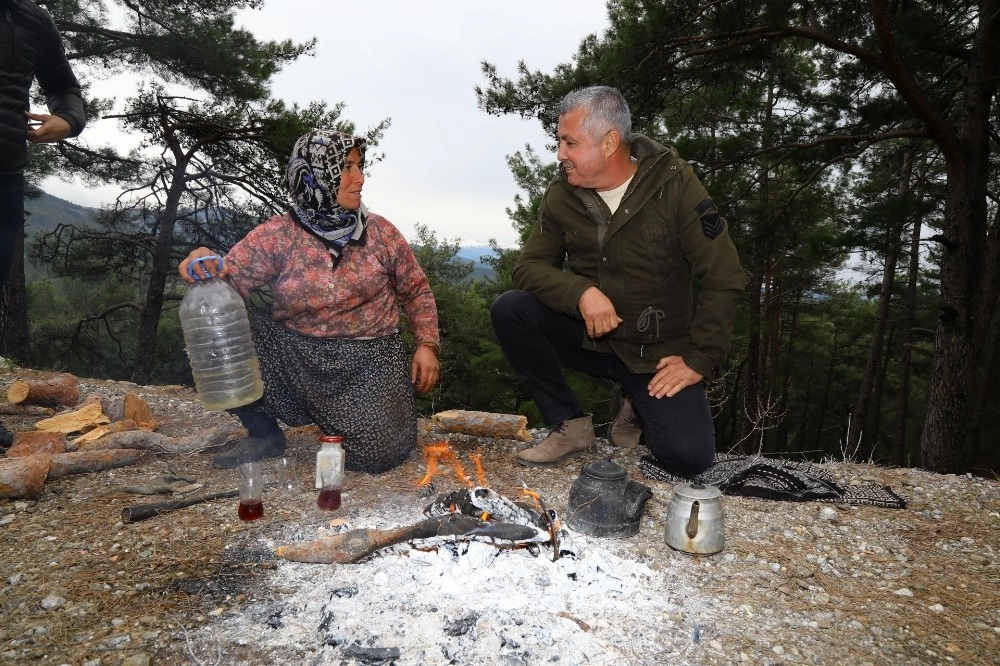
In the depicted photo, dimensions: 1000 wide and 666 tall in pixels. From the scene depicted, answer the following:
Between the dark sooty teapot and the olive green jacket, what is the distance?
2.85 feet

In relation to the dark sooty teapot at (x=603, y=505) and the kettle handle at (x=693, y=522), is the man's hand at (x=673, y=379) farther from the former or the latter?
the kettle handle at (x=693, y=522)

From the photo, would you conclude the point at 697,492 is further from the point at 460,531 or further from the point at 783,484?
the point at 783,484

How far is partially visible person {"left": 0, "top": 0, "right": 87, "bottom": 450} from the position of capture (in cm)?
349

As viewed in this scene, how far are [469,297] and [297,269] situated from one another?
21455 mm

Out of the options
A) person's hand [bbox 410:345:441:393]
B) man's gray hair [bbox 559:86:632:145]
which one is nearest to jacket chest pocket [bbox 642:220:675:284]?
man's gray hair [bbox 559:86:632:145]

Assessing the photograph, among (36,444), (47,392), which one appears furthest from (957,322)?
(47,392)

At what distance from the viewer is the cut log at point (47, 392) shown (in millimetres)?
4809

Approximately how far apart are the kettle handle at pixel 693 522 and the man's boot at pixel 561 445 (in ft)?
4.07

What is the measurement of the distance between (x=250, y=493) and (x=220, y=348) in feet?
3.43

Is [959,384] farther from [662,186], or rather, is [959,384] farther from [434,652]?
[434,652]

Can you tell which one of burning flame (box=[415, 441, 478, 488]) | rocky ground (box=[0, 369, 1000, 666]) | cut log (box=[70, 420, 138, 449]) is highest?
cut log (box=[70, 420, 138, 449])

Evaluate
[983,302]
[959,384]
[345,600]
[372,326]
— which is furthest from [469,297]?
[345,600]

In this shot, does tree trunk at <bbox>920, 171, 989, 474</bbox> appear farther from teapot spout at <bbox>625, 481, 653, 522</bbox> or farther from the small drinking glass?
the small drinking glass

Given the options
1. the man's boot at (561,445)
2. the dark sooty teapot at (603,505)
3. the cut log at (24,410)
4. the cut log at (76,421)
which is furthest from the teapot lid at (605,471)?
the cut log at (24,410)
